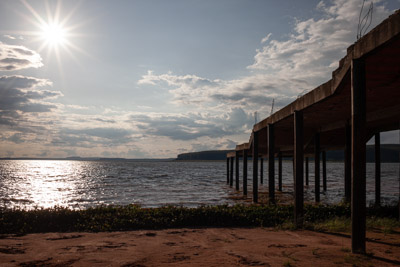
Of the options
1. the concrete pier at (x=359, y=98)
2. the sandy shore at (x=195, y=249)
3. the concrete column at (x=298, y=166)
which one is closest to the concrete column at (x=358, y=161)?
the concrete pier at (x=359, y=98)

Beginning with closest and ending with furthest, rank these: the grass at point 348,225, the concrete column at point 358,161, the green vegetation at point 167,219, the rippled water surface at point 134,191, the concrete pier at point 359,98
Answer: the concrete pier at point 359,98 < the concrete column at point 358,161 < the grass at point 348,225 < the green vegetation at point 167,219 < the rippled water surface at point 134,191

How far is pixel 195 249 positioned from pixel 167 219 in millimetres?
3831

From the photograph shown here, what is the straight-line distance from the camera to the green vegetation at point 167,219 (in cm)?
1106

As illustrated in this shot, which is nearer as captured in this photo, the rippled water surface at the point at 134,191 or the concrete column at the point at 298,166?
the concrete column at the point at 298,166

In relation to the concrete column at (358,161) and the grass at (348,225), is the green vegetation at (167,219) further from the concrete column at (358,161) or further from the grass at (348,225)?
the concrete column at (358,161)

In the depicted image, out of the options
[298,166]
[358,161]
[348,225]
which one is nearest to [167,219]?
[298,166]

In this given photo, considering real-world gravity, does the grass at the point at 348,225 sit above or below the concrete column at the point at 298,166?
below

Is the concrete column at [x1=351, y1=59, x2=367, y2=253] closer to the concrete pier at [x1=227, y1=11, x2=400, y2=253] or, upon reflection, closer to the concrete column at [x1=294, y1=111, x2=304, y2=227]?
the concrete pier at [x1=227, y1=11, x2=400, y2=253]

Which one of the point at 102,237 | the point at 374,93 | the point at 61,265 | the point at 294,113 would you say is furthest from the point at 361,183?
the point at 102,237

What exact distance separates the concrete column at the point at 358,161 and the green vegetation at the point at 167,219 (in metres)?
3.37

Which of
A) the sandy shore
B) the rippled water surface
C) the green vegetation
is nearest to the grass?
the green vegetation

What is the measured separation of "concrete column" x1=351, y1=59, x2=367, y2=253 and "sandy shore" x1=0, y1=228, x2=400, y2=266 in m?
0.46

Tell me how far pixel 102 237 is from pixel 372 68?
844 centimetres

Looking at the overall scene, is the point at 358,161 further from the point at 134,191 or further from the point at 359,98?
the point at 134,191
